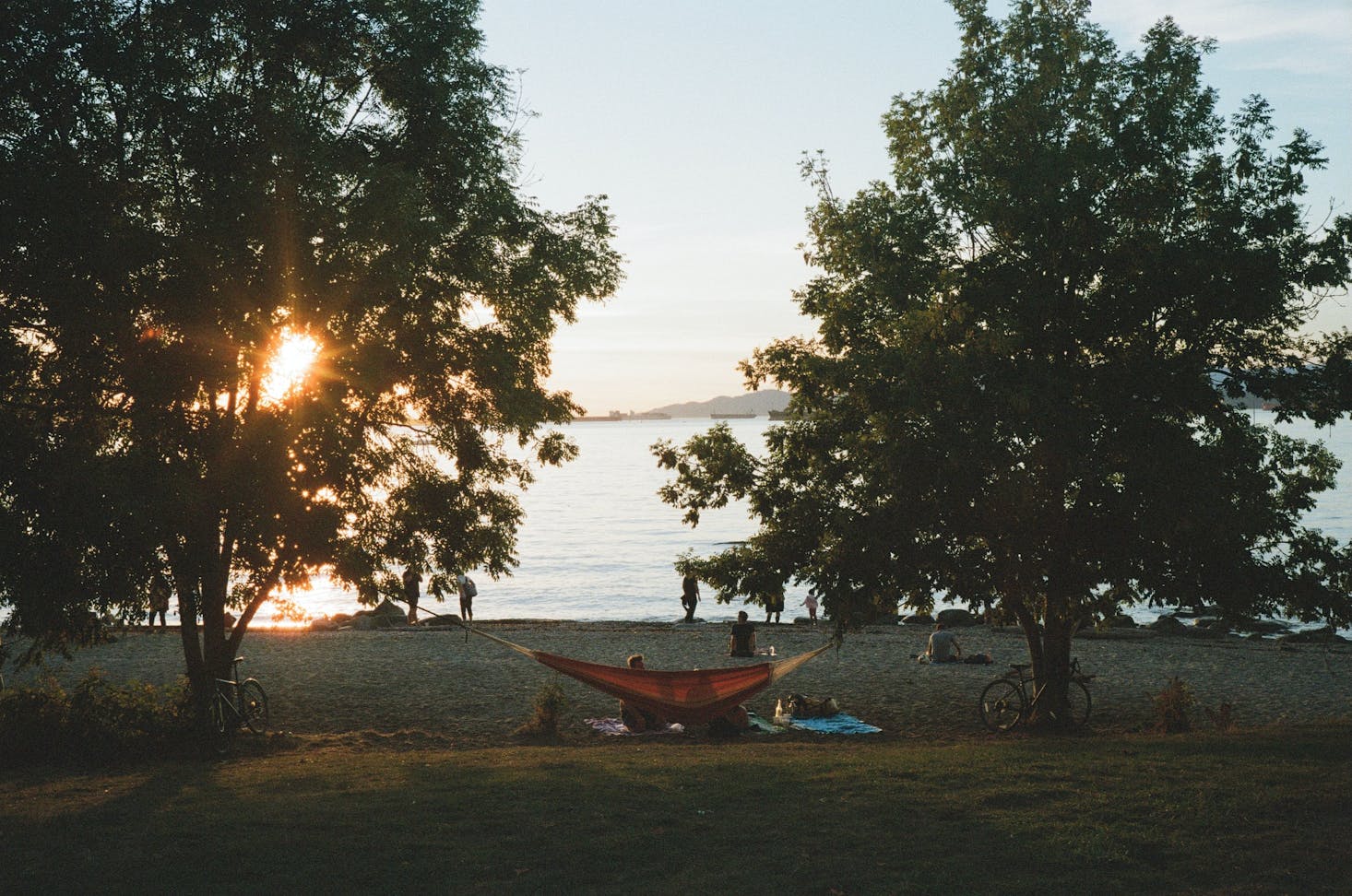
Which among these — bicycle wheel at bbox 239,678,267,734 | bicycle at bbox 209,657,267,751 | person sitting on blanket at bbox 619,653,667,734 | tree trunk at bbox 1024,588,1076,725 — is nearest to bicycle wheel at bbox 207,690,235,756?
bicycle at bbox 209,657,267,751

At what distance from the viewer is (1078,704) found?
1933 cm

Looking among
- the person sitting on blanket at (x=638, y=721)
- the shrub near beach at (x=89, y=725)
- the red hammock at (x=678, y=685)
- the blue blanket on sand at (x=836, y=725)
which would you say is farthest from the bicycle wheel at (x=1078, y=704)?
the shrub near beach at (x=89, y=725)

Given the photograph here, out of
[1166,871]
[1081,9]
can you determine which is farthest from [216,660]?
[1081,9]

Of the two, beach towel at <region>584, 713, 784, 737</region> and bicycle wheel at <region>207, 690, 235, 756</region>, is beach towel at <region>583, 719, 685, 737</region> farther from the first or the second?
bicycle wheel at <region>207, 690, 235, 756</region>

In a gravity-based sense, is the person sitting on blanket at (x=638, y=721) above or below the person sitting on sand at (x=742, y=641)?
below

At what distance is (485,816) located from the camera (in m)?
9.50

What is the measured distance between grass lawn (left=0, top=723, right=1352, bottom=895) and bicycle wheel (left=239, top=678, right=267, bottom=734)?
9.88 ft

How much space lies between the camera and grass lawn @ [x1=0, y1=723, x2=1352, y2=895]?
306 inches

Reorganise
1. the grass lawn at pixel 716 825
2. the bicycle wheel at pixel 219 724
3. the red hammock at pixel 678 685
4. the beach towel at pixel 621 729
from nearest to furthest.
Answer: the grass lawn at pixel 716 825 < the bicycle wheel at pixel 219 724 < the red hammock at pixel 678 685 < the beach towel at pixel 621 729

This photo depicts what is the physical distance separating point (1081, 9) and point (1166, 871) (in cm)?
1155

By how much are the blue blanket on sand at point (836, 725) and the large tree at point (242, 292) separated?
631 cm

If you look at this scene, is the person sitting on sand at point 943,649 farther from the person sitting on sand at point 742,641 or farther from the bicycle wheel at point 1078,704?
the person sitting on sand at point 742,641

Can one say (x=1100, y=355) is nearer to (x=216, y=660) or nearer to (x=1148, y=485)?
(x=1148, y=485)

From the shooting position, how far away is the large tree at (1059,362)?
43.6 ft
